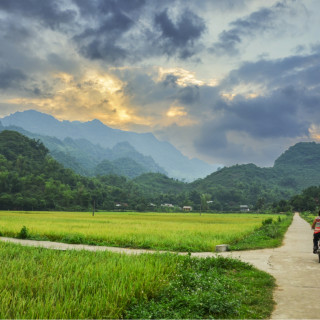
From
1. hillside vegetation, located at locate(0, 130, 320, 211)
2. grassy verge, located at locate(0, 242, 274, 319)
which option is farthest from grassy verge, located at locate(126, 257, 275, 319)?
hillside vegetation, located at locate(0, 130, 320, 211)

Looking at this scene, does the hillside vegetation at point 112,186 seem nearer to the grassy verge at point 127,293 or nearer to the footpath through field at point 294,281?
the footpath through field at point 294,281

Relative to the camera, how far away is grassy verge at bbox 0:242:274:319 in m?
4.88

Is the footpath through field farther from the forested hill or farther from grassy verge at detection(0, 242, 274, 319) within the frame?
the forested hill

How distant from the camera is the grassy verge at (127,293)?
16.0 ft

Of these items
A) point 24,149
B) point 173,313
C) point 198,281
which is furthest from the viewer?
point 24,149

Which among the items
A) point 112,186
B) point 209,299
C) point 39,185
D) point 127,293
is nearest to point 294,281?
point 209,299

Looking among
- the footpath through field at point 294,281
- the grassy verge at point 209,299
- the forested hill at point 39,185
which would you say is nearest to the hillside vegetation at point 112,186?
the forested hill at point 39,185

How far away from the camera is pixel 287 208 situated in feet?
324

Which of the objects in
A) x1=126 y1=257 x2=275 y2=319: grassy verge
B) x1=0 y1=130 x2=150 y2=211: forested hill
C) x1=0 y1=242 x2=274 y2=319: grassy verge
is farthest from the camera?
x1=0 y1=130 x2=150 y2=211: forested hill

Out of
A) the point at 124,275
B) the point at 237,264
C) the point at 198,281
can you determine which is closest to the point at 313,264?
the point at 237,264

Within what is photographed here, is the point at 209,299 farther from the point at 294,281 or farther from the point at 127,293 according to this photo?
the point at 294,281

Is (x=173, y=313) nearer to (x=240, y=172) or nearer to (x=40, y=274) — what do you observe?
(x=40, y=274)

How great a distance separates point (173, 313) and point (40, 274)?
3.65m

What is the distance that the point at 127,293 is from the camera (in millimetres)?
5586
